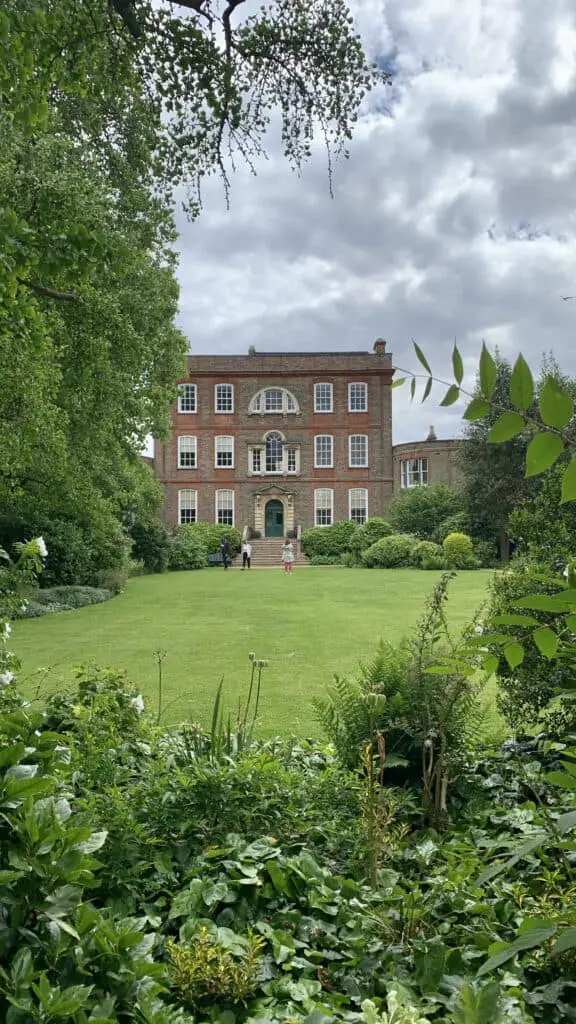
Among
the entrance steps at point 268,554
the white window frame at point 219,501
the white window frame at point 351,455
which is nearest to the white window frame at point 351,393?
the white window frame at point 351,455

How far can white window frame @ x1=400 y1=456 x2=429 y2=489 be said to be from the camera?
1617 inches

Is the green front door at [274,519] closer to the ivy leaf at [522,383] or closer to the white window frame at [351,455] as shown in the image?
the white window frame at [351,455]

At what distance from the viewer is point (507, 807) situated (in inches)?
148

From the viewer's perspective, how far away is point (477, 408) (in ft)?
3.75

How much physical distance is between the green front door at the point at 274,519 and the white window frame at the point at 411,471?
26.3 feet

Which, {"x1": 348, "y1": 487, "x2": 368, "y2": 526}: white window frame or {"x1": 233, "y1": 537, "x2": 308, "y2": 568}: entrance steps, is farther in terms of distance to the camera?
{"x1": 348, "y1": 487, "x2": 368, "y2": 526}: white window frame

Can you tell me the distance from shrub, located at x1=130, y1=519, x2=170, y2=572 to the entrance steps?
4.84 meters

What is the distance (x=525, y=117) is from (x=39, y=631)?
12337 mm

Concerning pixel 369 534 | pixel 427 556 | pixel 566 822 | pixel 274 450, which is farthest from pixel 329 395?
pixel 566 822

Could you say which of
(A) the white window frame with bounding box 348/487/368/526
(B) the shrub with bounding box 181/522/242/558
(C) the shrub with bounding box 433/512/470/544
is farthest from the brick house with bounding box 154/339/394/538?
(C) the shrub with bounding box 433/512/470/544

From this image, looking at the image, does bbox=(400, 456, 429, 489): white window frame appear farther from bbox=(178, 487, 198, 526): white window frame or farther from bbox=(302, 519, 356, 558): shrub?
bbox=(178, 487, 198, 526): white window frame

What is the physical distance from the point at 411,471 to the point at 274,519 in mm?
9254

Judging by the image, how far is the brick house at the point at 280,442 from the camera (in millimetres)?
40031

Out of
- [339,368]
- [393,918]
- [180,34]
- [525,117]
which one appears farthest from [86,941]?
[339,368]
